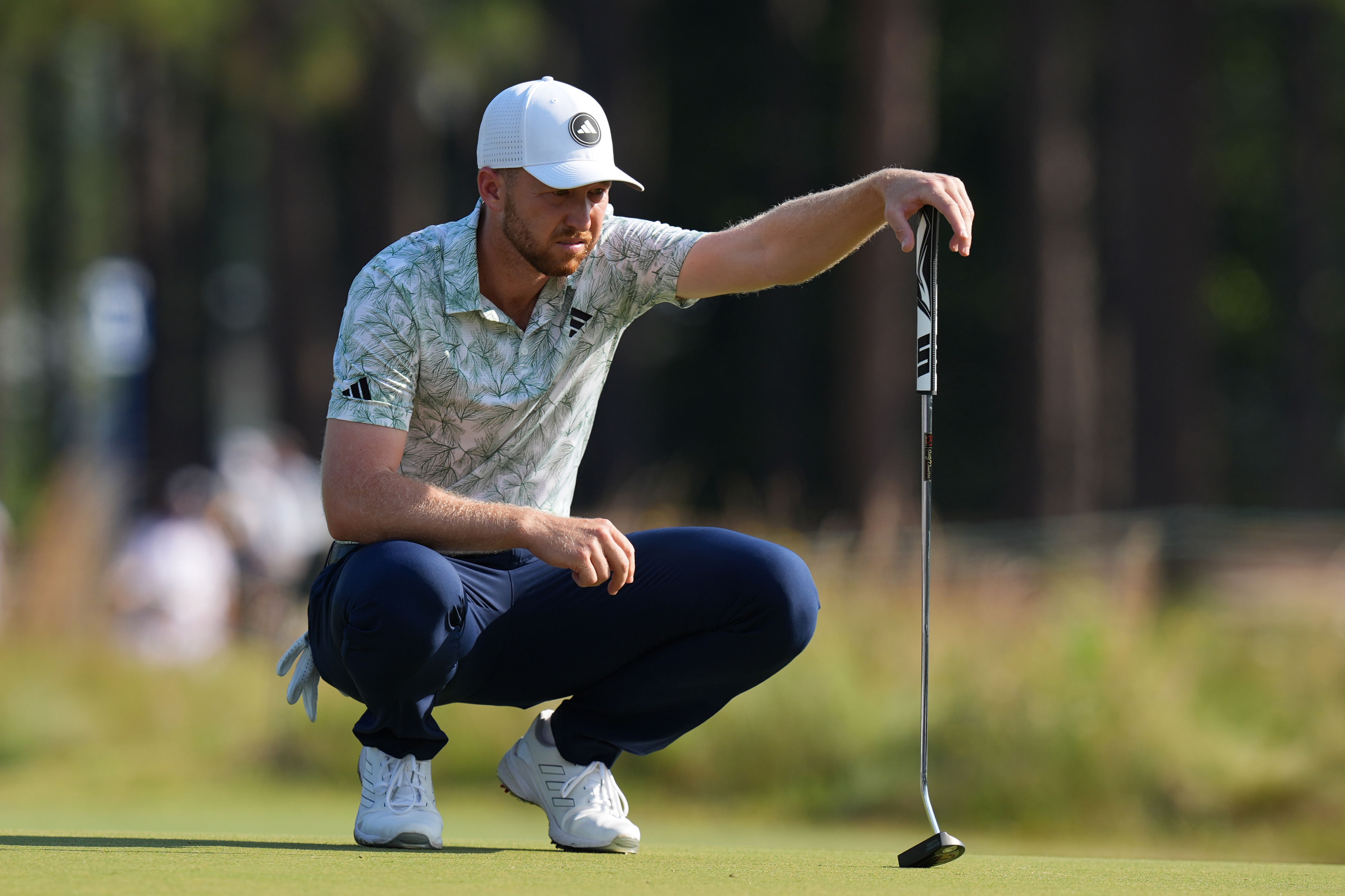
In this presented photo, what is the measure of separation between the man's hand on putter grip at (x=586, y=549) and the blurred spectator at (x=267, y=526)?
406 inches

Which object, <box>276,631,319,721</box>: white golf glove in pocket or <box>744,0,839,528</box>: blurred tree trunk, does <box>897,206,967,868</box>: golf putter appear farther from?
<box>744,0,839,528</box>: blurred tree trunk

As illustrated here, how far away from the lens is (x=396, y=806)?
397cm

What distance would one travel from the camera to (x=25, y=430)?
44375 mm

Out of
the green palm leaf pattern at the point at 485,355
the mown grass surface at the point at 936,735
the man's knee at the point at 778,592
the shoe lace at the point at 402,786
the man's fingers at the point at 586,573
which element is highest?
the green palm leaf pattern at the point at 485,355

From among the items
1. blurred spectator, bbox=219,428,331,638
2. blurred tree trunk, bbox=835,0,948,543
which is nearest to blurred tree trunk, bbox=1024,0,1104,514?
blurred tree trunk, bbox=835,0,948,543

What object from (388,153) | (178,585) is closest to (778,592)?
(178,585)

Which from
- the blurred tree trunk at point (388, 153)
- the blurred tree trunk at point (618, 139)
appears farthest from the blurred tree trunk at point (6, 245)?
the blurred tree trunk at point (618, 139)

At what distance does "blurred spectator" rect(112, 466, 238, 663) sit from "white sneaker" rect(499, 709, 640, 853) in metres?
6.49

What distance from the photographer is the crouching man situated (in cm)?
384

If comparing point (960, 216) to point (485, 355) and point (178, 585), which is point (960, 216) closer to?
point (485, 355)

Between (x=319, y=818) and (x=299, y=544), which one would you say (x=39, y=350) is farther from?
(x=319, y=818)

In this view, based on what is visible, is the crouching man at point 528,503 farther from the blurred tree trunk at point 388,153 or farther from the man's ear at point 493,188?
the blurred tree trunk at point 388,153

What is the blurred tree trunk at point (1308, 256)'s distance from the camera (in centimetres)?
2422

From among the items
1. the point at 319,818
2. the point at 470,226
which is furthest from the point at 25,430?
the point at 470,226
